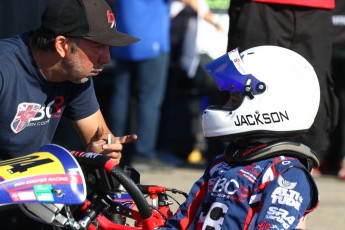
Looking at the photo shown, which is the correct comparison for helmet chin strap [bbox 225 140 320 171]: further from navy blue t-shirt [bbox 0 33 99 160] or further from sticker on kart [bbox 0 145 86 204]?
navy blue t-shirt [bbox 0 33 99 160]

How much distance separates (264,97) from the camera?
13.8ft

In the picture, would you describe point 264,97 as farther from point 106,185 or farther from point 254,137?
point 106,185

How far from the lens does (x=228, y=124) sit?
13.9 ft

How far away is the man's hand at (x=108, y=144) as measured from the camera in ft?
14.6

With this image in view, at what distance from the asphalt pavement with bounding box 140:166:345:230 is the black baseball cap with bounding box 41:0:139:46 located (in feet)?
8.06

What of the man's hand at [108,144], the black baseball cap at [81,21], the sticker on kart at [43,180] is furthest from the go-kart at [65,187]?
the black baseball cap at [81,21]

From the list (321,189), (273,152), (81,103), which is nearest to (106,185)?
(273,152)

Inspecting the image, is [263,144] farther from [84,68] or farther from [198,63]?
[198,63]

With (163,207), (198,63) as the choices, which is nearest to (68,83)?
(163,207)

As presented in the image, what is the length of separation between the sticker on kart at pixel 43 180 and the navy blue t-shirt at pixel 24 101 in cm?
83

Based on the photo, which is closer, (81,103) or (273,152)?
(273,152)

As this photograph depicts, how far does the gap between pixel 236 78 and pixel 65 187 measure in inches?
37.8

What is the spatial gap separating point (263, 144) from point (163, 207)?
0.51 metres

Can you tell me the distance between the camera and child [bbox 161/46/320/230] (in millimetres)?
4039
